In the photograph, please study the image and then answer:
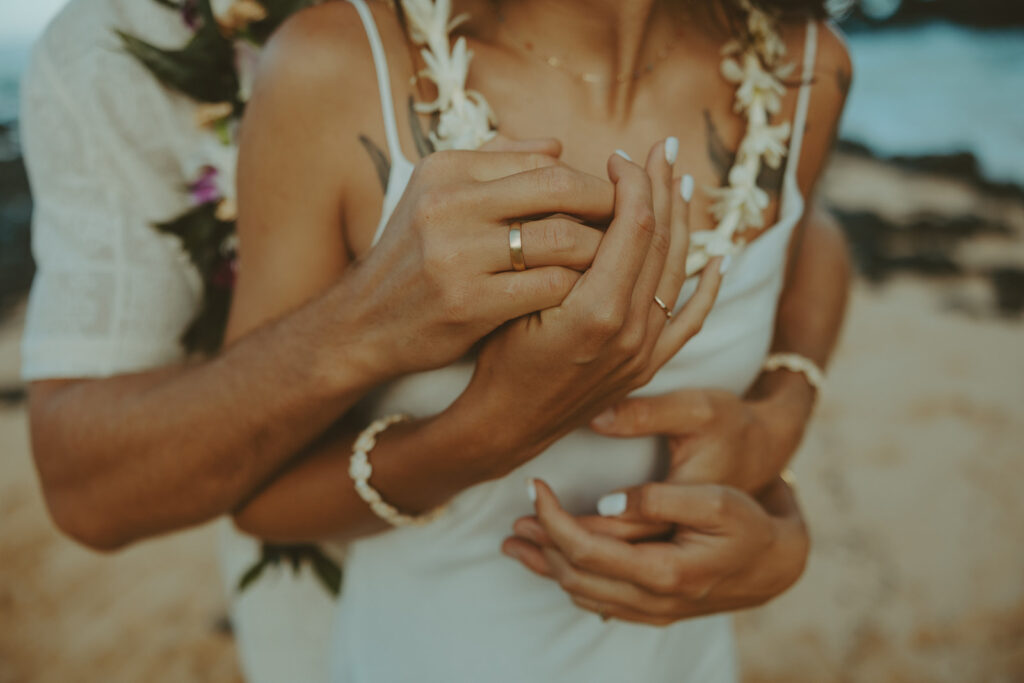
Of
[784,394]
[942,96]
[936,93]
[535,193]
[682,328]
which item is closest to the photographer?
[535,193]

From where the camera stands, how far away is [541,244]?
81 centimetres

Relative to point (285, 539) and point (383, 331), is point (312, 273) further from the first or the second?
point (285, 539)

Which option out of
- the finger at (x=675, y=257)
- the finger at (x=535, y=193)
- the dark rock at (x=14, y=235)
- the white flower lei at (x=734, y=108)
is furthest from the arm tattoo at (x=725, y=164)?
the dark rock at (x=14, y=235)

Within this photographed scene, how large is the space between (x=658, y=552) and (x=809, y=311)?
95 centimetres

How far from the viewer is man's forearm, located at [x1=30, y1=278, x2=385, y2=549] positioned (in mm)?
1015

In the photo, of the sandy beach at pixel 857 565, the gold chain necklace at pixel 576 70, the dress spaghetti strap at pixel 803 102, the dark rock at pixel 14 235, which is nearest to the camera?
the gold chain necklace at pixel 576 70

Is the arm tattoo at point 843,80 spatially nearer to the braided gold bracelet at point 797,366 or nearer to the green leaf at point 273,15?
the braided gold bracelet at point 797,366

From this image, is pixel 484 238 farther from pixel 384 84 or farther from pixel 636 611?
pixel 636 611

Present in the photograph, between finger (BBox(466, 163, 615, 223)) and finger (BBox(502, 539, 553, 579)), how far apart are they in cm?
63

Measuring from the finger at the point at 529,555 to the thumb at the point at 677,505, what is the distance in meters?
0.14

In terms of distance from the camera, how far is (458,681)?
1288 mm

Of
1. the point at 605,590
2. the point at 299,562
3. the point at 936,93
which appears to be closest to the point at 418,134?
the point at 605,590

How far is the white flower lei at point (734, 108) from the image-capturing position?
→ 1069 millimetres

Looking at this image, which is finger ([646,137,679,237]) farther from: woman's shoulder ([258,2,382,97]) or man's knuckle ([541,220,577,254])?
woman's shoulder ([258,2,382,97])
